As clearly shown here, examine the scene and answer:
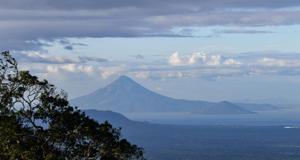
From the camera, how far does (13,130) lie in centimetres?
3719

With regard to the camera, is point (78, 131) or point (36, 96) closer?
point (78, 131)

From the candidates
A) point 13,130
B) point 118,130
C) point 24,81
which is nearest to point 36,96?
point 24,81

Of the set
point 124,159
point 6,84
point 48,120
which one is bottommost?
point 124,159

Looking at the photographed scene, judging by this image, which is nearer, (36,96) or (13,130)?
(13,130)

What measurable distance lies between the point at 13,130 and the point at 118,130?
8.77m

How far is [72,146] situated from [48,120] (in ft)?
9.12

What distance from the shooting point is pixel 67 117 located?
4047 cm

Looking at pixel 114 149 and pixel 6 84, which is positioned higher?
pixel 6 84

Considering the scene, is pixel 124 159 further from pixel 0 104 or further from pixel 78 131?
pixel 0 104

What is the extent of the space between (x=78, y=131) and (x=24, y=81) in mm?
6249

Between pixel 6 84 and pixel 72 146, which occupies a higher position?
pixel 6 84

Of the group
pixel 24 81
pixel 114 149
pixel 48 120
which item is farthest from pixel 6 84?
pixel 114 149

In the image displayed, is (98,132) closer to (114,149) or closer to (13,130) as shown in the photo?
(114,149)

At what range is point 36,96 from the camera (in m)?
40.4
